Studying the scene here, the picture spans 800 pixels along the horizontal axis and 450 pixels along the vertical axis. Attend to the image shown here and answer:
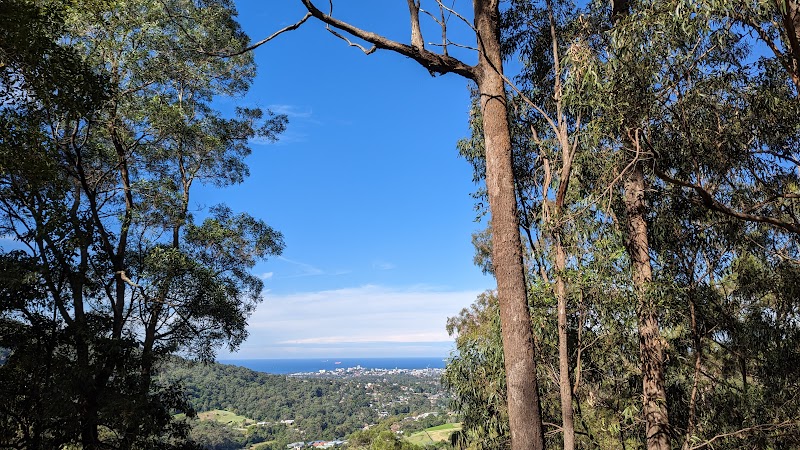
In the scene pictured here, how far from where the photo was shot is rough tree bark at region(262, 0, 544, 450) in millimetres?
2650

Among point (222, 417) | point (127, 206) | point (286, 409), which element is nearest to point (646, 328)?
point (127, 206)

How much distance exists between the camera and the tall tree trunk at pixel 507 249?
263 centimetres

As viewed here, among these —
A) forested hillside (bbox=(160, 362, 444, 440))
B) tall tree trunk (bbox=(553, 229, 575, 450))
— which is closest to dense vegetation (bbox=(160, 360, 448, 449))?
forested hillside (bbox=(160, 362, 444, 440))

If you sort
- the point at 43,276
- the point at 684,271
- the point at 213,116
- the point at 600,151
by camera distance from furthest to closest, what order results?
1. the point at 213,116
2. the point at 43,276
3. the point at 684,271
4. the point at 600,151

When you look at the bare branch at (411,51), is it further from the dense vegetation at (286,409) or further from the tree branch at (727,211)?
the dense vegetation at (286,409)

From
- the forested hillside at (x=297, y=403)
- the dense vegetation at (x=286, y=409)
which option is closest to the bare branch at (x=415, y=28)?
the dense vegetation at (x=286, y=409)

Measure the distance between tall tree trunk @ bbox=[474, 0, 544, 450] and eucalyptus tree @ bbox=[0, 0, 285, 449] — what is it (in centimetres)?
349

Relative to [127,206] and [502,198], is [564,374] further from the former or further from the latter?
[127,206]

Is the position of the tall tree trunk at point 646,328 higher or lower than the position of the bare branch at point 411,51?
lower

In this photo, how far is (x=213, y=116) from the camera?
952cm

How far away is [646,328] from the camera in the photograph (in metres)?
4.72

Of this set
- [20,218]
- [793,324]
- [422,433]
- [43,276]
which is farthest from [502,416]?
[422,433]

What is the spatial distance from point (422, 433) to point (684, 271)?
1315 inches

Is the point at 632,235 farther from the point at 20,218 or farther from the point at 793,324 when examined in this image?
the point at 20,218
